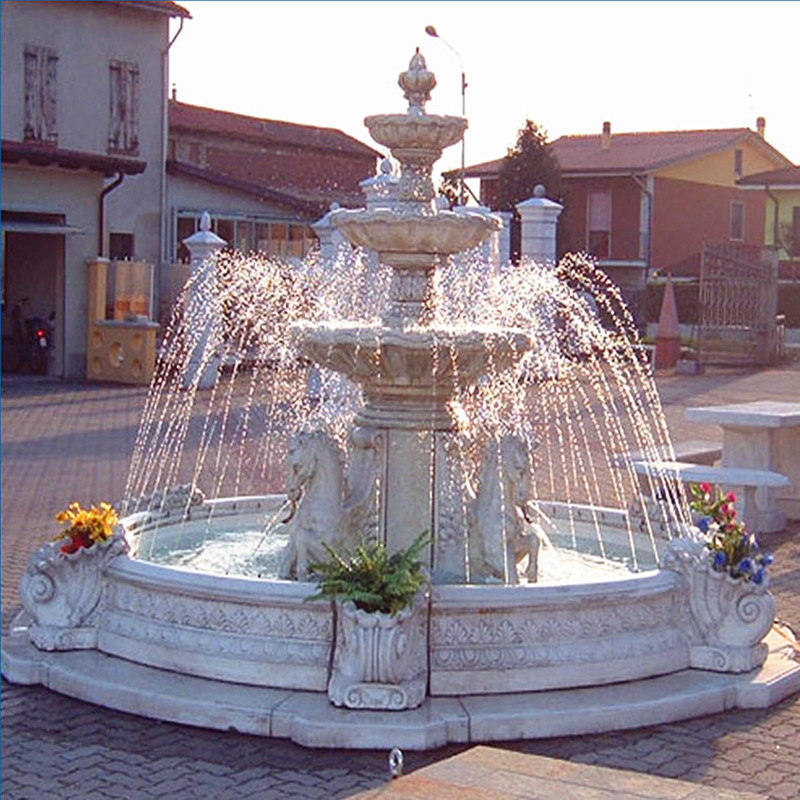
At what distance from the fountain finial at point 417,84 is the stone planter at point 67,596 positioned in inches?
123

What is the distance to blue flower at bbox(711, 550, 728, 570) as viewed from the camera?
8367 mm

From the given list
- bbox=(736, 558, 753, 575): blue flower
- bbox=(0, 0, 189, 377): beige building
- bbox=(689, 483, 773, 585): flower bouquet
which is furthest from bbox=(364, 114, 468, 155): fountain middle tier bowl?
bbox=(0, 0, 189, 377): beige building

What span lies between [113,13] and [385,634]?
86.8 ft

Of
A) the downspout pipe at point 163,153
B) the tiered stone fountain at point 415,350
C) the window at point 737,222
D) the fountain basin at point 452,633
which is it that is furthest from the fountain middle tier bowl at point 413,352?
the window at point 737,222

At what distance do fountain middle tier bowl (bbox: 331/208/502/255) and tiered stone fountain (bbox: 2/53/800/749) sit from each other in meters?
0.01

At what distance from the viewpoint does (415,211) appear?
9164 millimetres

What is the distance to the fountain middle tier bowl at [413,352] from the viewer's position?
872 centimetres

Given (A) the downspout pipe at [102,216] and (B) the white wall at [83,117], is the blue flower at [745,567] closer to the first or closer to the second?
(B) the white wall at [83,117]

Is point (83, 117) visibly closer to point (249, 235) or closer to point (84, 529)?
point (249, 235)

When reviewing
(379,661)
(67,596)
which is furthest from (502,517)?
(67,596)

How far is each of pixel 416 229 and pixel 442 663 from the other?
2.54m

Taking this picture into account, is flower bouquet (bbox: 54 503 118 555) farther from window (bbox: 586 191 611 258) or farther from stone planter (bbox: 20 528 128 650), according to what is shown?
window (bbox: 586 191 611 258)

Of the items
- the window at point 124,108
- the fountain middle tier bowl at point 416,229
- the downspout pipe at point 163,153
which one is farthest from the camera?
the downspout pipe at point 163,153

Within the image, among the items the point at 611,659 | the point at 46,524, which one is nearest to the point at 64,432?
the point at 46,524
